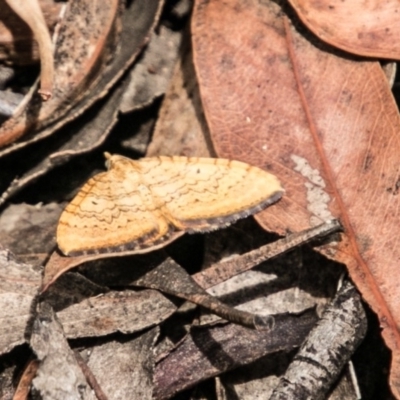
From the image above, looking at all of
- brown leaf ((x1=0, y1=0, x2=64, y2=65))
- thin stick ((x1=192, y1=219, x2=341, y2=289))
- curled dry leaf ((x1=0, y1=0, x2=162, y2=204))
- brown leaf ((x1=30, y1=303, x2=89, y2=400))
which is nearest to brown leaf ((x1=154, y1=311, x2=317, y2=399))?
thin stick ((x1=192, y1=219, x2=341, y2=289))

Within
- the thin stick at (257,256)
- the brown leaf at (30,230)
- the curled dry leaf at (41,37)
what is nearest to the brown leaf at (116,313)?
the thin stick at (257,256)

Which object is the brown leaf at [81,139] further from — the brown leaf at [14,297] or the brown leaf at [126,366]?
the brown leaf at [126,366]

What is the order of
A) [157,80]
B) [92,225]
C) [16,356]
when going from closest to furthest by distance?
[16,356] < [92,225] < [157,80]

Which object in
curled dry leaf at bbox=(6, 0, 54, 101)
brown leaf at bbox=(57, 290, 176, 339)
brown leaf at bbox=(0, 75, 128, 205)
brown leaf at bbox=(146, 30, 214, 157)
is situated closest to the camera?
brown leaf at bbox=(57, 290, 176, 339)

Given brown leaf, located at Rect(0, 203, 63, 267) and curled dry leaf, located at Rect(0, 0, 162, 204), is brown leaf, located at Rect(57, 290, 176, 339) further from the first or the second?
curled dry leaf, located at Rect(0, 0, 162, 204)

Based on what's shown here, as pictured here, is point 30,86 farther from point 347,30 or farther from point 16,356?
point 347,30

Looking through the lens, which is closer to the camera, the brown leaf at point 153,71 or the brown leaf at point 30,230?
the brown leaf at point 30,230

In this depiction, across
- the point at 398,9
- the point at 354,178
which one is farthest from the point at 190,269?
the point at 398,9
